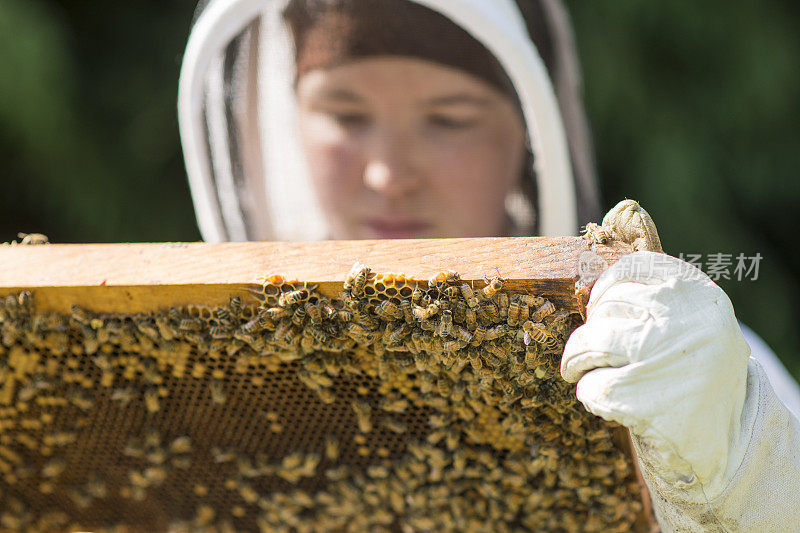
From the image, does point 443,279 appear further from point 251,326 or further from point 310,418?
point 310,418

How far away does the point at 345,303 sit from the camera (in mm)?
1193

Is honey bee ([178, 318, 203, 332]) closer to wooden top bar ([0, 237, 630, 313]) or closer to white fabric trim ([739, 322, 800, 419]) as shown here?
wooden top bar ([0, 237, 630, 313])

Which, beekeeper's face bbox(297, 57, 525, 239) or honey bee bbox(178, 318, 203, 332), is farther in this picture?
beekeeper's face bbox(297, 57, 525, 239)

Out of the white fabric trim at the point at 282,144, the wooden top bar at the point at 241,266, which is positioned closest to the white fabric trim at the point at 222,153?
the white fabric trim at the point at 282,144

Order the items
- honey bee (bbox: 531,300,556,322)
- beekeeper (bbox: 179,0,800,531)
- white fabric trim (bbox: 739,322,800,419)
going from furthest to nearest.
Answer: beekeeper (bbox: 179,0,800,531), white fabric trim (bbox: 739,322,800,419), honey bee (bbox: 531,300,556,322)

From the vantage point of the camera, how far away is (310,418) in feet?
5.10

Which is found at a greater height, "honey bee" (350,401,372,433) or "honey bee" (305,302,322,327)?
A: "honey bee" (305,302,322,327)

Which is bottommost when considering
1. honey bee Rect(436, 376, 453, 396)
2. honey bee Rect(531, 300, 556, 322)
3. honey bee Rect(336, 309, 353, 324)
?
honey bee Rect(436, 376, 453, 396)

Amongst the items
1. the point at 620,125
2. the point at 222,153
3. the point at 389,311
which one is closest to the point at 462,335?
the point at 389,311

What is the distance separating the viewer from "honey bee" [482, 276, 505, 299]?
1.12 meters

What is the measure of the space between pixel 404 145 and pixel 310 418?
0.93 metres

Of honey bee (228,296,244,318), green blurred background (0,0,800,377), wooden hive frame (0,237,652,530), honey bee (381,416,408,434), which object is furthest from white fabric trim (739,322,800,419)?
green blurred background (0,0,800,377)

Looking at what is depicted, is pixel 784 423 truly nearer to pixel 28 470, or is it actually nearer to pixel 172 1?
pixel 28 470

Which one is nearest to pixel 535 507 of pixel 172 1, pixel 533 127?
pixel 533 127
